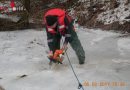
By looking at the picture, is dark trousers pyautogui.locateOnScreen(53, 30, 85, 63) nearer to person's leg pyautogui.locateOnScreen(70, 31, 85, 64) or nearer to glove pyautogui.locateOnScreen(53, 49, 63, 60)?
person's leg pyautogui.locateOnScreen(70, 31, 85, 64)

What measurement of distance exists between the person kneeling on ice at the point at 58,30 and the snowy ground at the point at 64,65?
17.3 inches

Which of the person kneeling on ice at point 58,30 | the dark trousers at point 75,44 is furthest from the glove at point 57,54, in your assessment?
the dark trousers at point 75,44

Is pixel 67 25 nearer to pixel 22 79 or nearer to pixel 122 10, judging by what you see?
pixel 22 79

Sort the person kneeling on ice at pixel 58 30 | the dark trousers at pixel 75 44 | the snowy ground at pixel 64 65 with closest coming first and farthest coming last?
1. the snowy ground at pixel 64 65
2. the person kneeling on ice at pixel 58 30
3. the dark trousers at pixel 75 44

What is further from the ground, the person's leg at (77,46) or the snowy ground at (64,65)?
the person's leg at (77,46)

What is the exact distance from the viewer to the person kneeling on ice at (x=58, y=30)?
7.19 meters

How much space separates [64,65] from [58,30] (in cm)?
98

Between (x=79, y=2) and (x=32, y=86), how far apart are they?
8.83m

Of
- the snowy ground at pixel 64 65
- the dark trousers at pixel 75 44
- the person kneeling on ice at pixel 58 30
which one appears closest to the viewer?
the snowy ground at pixel 64 65

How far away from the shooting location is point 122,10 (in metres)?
12.1

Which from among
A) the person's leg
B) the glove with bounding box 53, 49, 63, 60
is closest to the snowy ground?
the person's leg

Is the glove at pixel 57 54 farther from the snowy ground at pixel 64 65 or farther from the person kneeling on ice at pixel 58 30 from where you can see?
the snowy ground at pixel 64 65

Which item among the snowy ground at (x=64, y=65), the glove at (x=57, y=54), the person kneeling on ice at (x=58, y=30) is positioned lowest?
the snowy ground at (x=64, y=65)

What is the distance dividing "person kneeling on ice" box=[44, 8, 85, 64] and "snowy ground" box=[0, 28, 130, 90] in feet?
1.44
